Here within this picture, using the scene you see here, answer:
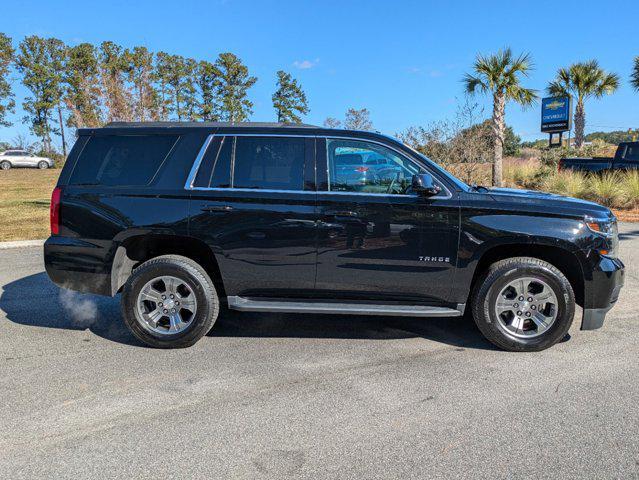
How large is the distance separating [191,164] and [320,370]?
83.6 inches

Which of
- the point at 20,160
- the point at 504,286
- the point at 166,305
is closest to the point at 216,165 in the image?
the point at 166,305

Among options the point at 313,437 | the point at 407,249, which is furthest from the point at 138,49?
the point at 313,437

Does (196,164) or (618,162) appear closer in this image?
(196,164)

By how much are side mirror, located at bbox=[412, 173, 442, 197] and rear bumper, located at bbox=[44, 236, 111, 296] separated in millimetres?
2774

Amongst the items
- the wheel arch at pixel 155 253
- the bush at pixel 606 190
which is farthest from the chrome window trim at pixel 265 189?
the bush at pixel 606 190

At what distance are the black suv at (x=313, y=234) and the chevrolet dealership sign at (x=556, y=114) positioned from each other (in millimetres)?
27078

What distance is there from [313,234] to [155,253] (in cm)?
167

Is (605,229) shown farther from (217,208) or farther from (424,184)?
(217,208)

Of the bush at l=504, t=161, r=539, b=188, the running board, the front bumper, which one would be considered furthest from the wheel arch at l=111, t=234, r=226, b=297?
the bush at l=504, t=161, r=539, b=188

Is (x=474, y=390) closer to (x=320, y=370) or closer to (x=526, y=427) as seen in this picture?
(x=526, y=427)

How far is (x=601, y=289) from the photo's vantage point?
419cm

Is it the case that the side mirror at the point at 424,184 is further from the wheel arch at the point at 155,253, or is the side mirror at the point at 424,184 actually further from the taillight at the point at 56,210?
the taillight at the point at 56,210

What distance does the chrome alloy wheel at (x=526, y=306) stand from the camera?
13.9 feet

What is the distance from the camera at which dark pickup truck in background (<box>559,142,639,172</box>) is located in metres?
16.5
